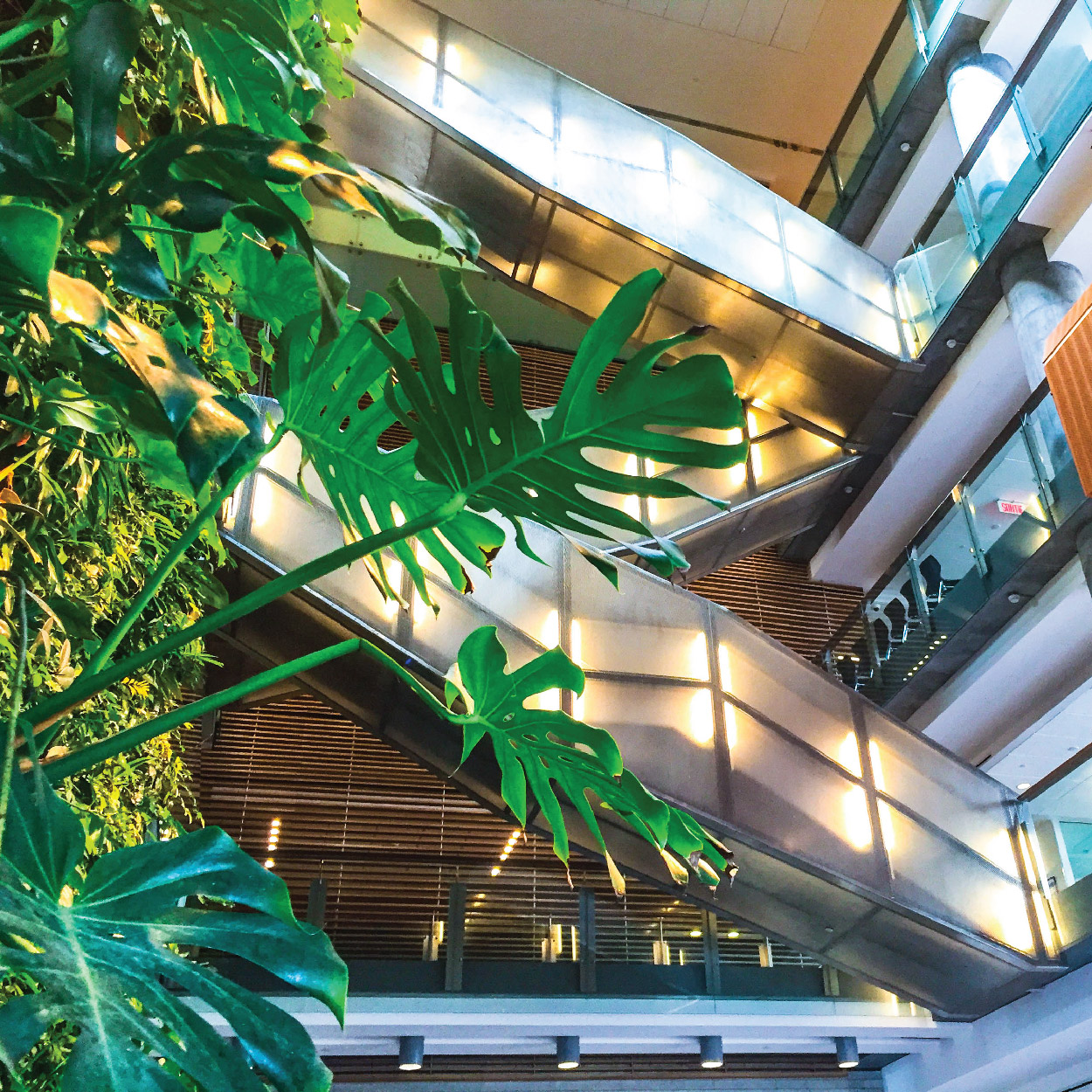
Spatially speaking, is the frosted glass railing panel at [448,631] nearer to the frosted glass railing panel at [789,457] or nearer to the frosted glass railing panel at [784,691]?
the frosted glass railing panel at [784,691]

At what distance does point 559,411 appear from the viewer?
1.09 meters

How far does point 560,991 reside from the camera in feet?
26.2

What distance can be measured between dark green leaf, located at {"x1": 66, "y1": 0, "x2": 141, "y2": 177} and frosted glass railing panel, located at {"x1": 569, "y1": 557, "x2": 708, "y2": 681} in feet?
16.3

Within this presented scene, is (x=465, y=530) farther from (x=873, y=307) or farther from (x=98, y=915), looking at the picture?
(x=873, y=307)

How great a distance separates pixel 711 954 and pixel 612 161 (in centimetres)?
626

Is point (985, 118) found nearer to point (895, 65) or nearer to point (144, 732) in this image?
point (895, 65)

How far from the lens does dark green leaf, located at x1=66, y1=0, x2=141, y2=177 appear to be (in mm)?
893

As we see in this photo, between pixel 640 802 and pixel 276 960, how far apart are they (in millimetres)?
808

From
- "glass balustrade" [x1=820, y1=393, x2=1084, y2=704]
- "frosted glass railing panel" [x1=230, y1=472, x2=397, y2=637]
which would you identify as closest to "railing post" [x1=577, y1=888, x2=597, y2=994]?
"glass balustrade" [x1=820, y1=393, x2=1084, y2=704]

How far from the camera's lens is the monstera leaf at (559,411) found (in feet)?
3.26

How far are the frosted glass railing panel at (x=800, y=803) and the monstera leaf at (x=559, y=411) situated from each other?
4727 millimetres

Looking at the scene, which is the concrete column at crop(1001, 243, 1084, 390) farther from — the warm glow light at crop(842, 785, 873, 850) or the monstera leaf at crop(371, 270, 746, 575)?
the monstera leaf at crop(371, 270, 746, 575)

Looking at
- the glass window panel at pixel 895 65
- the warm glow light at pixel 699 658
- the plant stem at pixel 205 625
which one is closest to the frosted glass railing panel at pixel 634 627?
the warm glow light at pixel 699 658

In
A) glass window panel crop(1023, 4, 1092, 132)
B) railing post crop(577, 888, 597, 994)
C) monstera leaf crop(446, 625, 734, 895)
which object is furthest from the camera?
railing post crop(577, 888, 597, 994)
